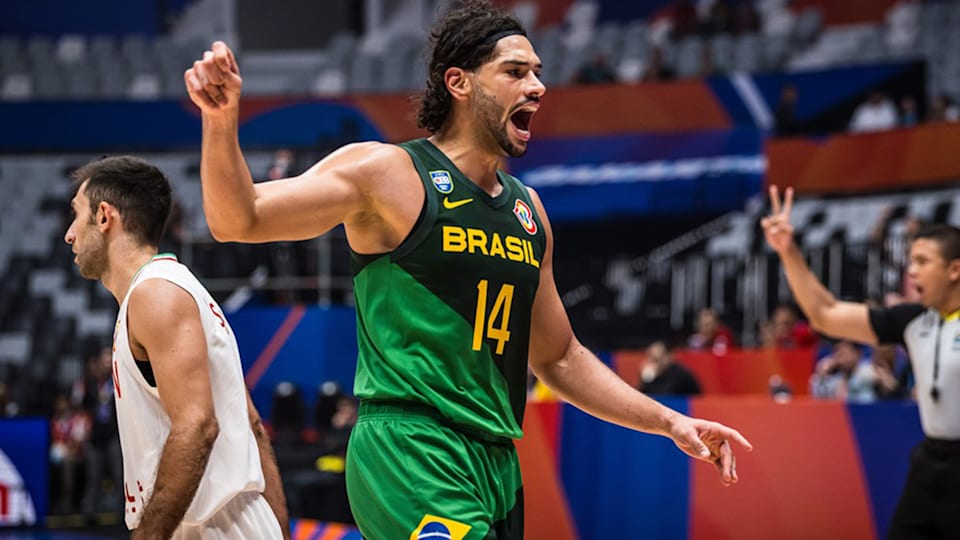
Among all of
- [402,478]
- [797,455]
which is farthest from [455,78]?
[797,455]

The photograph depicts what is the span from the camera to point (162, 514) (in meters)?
3.63

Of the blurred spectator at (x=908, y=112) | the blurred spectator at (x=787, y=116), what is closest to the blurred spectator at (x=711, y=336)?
the blurred spectator at (x=908, y=112)

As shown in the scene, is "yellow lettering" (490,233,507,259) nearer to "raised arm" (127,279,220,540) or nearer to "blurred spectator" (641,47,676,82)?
"raised arm" (127,279,220,540)

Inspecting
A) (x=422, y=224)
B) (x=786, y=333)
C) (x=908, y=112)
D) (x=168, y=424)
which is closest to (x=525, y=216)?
(x=422, y=224)

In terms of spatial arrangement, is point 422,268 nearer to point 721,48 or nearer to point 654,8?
point 721,48

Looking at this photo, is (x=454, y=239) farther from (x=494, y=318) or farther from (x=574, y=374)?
(x=574, y=374)

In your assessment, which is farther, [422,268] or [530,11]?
[530,11]

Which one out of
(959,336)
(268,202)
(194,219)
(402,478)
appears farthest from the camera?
(194,219)

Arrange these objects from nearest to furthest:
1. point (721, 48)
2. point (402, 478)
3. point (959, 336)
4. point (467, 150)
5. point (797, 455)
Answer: point (402, 478) < point (467, 150) < point (959, 336) < point (797, 455) < point (721, 48)

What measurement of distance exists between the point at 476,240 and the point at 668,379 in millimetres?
8051

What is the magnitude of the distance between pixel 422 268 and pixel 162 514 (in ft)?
3.31

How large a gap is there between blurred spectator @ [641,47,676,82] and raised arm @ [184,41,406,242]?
18.3m

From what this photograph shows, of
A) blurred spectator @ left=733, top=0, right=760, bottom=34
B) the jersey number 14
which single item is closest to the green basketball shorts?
the jersey number 14

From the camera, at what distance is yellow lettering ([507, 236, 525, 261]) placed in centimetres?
388
